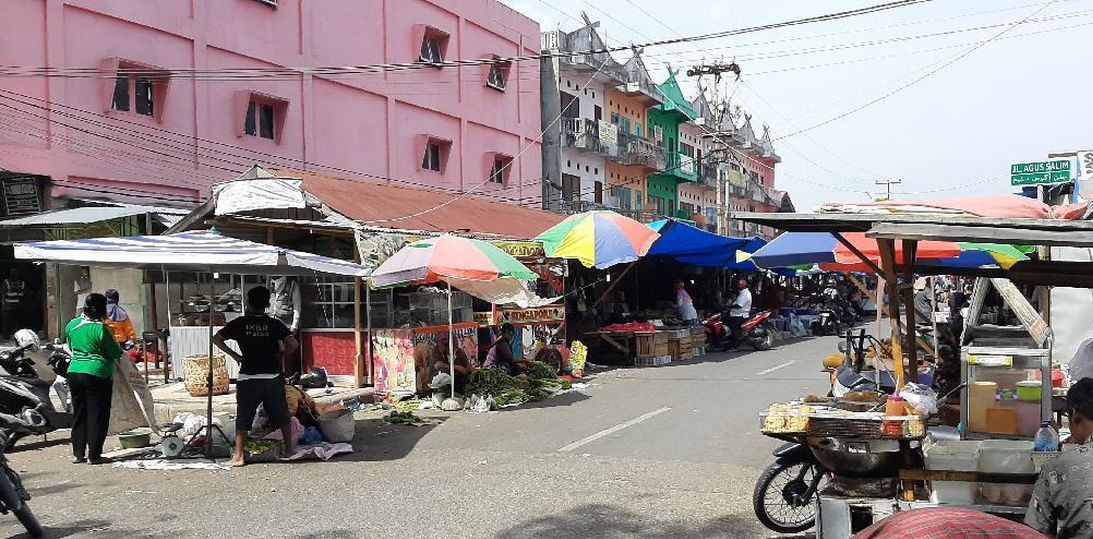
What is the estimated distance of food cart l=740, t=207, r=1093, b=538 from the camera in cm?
418

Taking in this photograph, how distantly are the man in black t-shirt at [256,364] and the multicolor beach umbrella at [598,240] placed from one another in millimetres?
8416

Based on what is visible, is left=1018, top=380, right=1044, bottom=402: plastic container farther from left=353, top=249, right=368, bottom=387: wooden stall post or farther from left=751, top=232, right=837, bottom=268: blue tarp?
left=353, top=249, right=368, bottom=387: wooden stall post

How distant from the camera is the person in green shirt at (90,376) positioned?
334 inches

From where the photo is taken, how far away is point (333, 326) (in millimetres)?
14445

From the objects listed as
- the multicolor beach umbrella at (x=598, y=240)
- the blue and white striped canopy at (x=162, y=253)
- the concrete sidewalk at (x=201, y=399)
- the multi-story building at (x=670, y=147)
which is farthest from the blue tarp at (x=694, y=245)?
the multi-story building at (x=670, y=147)

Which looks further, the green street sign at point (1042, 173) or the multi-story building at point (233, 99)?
the green street sign at point (1042, 173)

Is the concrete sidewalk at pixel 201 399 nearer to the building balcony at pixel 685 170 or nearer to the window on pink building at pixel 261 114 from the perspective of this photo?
the window on pink building at pixel 261 114

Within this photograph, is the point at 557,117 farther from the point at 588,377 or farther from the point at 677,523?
the point at 677,523

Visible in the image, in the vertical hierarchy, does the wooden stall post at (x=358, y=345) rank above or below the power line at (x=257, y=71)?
below

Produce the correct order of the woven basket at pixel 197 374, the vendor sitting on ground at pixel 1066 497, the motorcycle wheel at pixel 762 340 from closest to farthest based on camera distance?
the vendor sitting on ground at pixel 1066 497
the woven basket at pixel 197 374
the motorcycle wheel at pixel 762 340

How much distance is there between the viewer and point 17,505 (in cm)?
562

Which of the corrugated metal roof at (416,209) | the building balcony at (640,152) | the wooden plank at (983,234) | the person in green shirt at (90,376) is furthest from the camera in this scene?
the building balcony at (640,152)

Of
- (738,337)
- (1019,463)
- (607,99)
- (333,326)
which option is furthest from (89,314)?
(607,99)

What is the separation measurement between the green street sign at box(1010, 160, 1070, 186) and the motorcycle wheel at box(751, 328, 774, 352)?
698 centimetres
